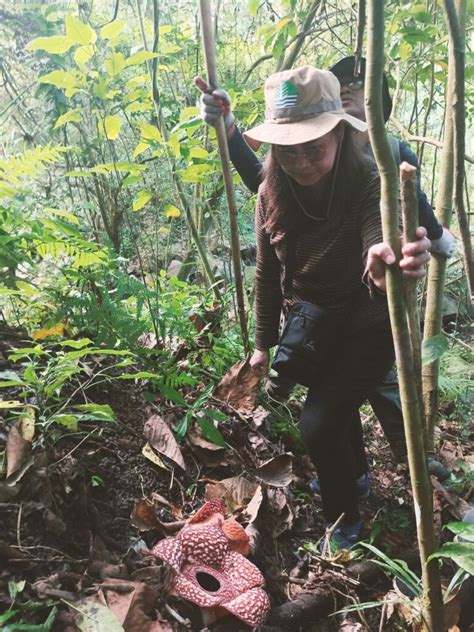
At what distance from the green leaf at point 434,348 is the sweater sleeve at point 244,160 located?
169 cm

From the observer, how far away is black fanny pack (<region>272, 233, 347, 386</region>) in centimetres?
221

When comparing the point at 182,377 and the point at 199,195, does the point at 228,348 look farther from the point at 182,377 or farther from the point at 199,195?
the point at 199,195

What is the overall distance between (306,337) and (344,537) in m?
1.11

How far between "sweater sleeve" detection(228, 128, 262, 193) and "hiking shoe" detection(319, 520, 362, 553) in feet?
6.41

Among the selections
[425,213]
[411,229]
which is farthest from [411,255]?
[425,213]

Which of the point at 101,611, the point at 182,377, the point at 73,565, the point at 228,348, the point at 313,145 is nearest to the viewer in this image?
the point at 101,611

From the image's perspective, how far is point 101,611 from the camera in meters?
1.52

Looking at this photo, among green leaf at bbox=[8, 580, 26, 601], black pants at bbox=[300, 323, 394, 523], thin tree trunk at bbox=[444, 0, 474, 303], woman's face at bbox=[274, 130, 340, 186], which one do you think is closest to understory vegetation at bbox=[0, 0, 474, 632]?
green leaf at bbox=[8, 580, 26, 601]

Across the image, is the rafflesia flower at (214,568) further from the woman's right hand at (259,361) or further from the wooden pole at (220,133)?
the wooden pole at (220,133)

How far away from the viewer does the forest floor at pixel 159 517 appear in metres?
1.62

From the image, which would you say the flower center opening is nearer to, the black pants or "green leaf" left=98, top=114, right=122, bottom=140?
the black pants

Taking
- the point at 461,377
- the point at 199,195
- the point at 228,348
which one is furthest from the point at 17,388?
the point at 461,377

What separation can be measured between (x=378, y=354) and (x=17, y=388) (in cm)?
167

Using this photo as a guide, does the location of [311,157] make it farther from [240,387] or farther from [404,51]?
[404,51]
